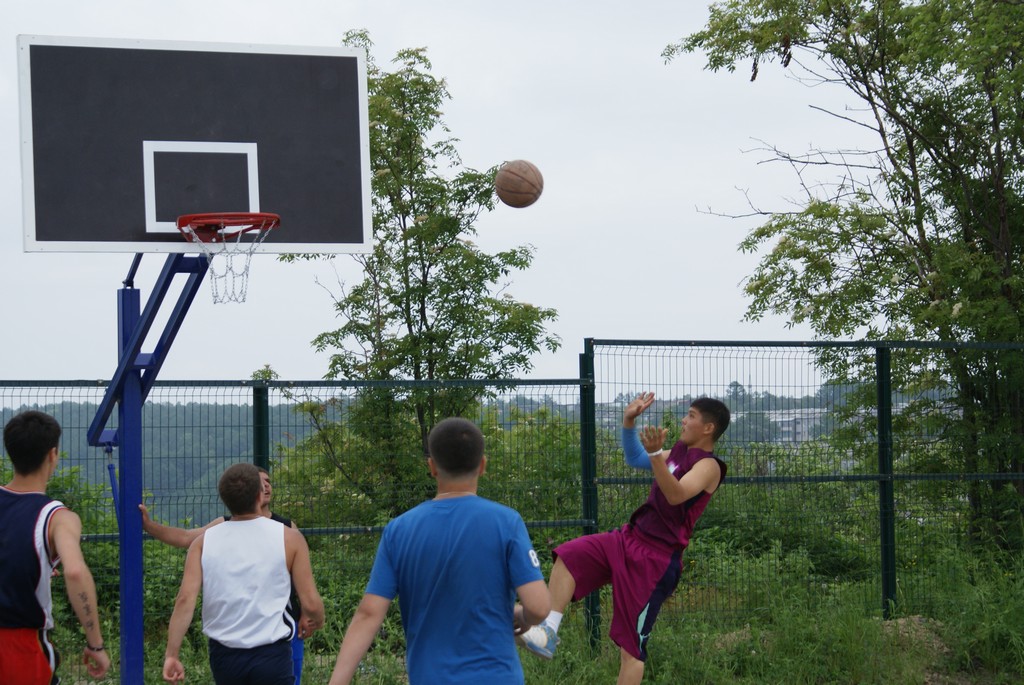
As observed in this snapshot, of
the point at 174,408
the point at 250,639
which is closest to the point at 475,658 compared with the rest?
the point at 250,639

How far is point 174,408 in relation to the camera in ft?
25.5

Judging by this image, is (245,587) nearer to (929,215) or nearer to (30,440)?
(30,440)

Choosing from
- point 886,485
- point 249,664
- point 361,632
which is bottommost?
point 249,664

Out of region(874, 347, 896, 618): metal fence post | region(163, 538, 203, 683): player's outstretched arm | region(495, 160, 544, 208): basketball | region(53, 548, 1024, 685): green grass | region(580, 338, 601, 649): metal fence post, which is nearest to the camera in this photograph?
region(163, 538, 203, 683): player's outstretched arm

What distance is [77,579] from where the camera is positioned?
475 centimetres

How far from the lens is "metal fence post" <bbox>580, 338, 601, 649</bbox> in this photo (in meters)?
8.50

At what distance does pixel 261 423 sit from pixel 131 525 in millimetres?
1825

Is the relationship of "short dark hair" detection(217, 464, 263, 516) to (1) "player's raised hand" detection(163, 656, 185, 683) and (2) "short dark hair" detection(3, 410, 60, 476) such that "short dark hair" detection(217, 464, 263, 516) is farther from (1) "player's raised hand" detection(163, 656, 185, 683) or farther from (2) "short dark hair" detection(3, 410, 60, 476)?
(2) "short dark hair" detection(3, 410, 60, 476)

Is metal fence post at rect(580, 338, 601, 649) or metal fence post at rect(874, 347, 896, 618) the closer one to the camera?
metal fence post at rect(580, 338, 601, 649)

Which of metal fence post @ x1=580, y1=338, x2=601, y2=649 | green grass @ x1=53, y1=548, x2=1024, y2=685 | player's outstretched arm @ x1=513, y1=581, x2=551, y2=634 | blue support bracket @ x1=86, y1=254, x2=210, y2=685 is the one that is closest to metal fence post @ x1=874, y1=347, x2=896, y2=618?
green grass @ x1=53, y1=548, x2=1024, y2=685

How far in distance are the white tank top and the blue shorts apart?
0.03 metres

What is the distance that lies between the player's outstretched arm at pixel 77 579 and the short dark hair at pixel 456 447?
1736 mm

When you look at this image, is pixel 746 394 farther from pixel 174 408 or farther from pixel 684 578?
pixel 174 408

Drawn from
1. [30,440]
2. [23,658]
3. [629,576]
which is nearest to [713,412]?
[629,576]
